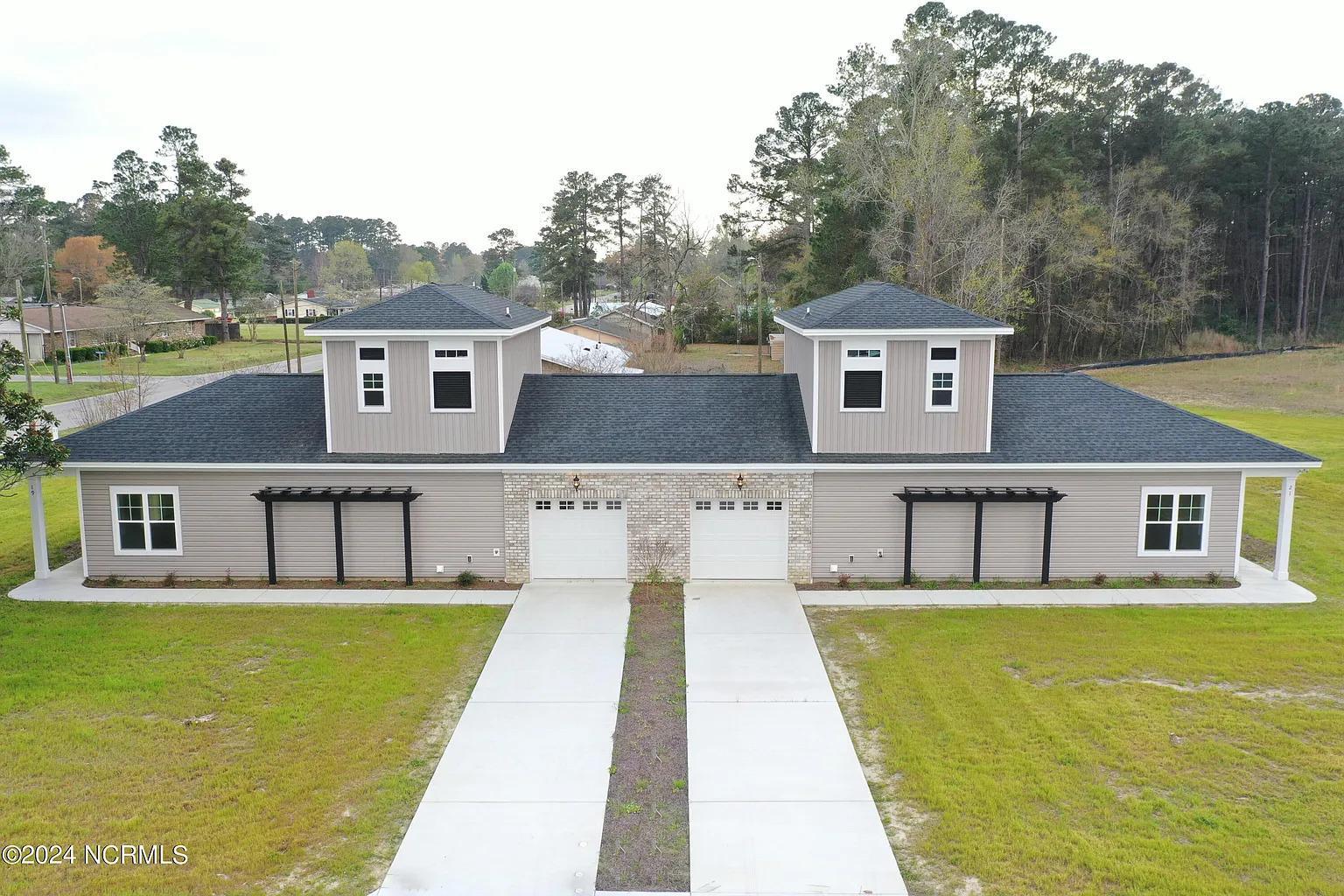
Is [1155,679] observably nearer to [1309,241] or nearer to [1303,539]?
[1303,539]

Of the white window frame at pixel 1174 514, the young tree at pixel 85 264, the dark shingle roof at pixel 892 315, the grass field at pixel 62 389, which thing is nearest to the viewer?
the dark shingle roof at pixel 892 315

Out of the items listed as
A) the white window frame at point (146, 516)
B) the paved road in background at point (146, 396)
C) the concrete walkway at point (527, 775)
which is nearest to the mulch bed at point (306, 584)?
the white window frame at point (146, 516)

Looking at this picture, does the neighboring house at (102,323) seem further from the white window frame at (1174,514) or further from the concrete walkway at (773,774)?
the white window frame at (1174,514)

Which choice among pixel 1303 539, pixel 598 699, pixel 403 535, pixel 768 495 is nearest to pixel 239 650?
pixel 403 535

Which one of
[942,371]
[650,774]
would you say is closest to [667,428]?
[942,371]

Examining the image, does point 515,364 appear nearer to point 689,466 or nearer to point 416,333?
point 416,333

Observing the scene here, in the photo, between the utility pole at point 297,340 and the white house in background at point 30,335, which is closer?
the utility pole at point 297,340
